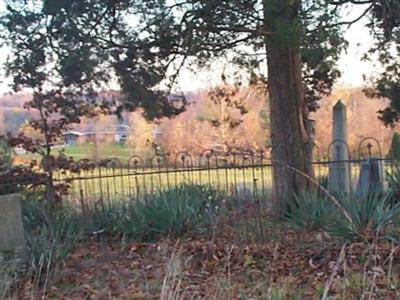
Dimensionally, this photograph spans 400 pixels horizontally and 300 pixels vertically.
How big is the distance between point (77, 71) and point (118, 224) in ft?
7.12

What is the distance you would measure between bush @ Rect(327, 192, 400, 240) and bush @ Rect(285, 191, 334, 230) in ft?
1.91

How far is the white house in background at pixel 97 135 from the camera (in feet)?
37.7

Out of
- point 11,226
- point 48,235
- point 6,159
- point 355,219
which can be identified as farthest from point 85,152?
point 355,219

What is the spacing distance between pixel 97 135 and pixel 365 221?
7.28 m

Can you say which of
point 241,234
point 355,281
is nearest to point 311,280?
point 355,281

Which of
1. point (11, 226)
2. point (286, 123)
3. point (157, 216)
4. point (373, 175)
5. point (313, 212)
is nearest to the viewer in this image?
point (11, 226)

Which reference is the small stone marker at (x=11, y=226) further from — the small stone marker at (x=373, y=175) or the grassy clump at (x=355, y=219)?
the small stone marker at (x=373, y=175)

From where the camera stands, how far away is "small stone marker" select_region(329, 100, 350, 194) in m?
11.9

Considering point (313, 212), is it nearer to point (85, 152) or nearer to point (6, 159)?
point (85, 152)

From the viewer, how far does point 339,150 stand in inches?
481

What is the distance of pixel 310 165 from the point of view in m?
10.4

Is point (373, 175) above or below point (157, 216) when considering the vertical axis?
above

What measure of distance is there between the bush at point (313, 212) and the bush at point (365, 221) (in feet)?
1.91

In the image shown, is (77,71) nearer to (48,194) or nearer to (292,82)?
(48,194)
